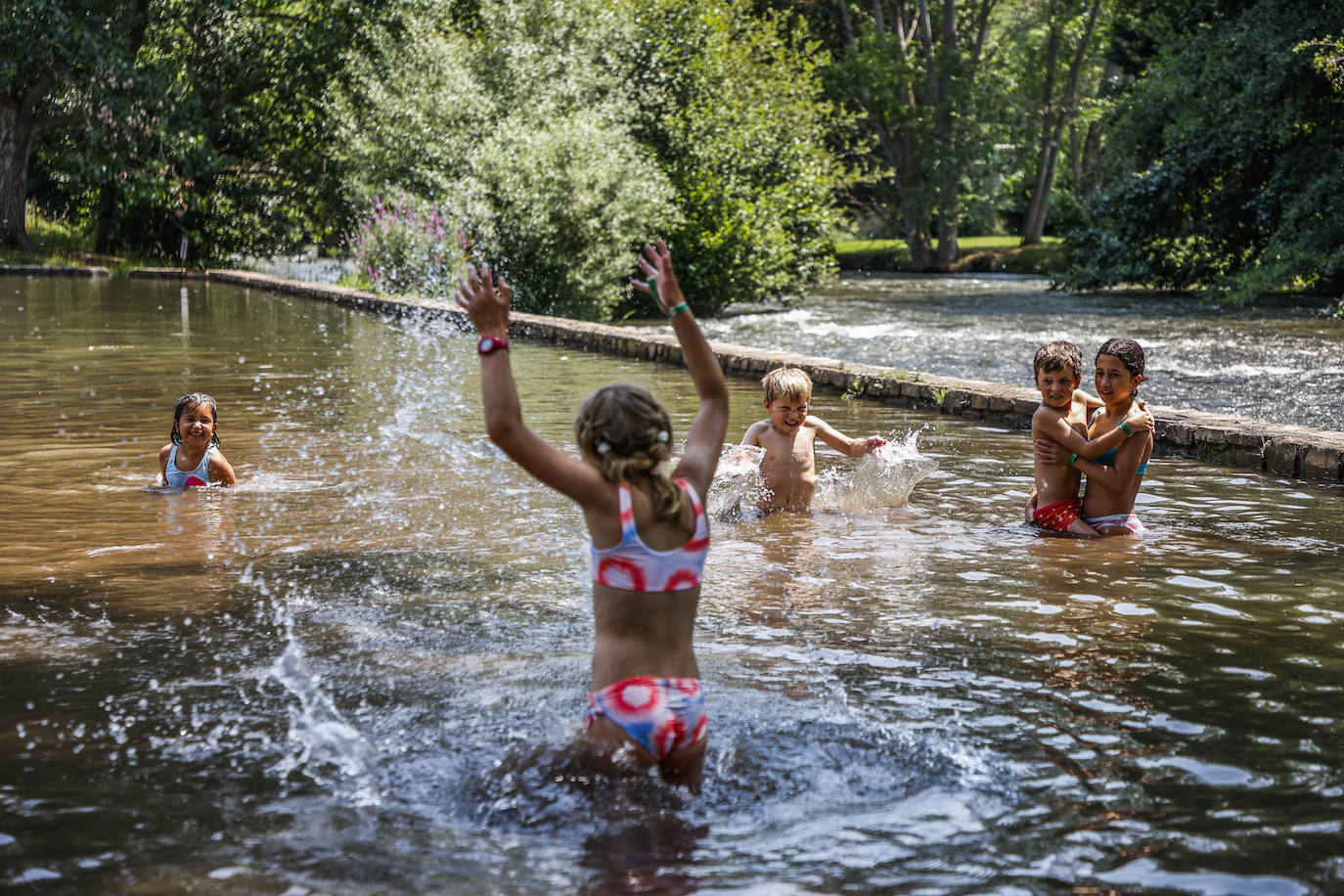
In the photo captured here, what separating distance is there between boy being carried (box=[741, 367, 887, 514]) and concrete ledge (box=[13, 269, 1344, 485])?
3.27m

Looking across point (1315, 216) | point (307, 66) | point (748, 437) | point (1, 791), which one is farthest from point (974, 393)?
point (307, 66)

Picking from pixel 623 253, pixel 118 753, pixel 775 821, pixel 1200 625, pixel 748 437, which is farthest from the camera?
pixel 623 253

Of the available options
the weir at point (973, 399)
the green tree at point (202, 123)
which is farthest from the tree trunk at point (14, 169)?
the weir at point (973, 399)

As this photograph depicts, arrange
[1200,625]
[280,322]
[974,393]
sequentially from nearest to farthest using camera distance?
[1200,625]
[974,393]
[280,322]

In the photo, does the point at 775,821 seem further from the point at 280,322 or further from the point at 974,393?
the point at 280,322

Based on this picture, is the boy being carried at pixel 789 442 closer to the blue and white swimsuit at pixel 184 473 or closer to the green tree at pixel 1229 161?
the blue and white swimsuit at pixel 184 473

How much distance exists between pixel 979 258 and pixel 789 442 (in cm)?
4074

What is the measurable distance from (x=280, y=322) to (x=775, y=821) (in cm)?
1842

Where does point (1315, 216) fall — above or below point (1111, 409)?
above

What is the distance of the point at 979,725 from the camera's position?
15.5ft

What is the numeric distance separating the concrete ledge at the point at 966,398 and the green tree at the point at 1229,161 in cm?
1230

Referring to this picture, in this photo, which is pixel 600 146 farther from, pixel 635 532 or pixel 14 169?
pixel 635 532

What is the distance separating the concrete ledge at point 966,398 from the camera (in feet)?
31.7

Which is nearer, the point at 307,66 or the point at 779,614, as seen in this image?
the point at 779,614
